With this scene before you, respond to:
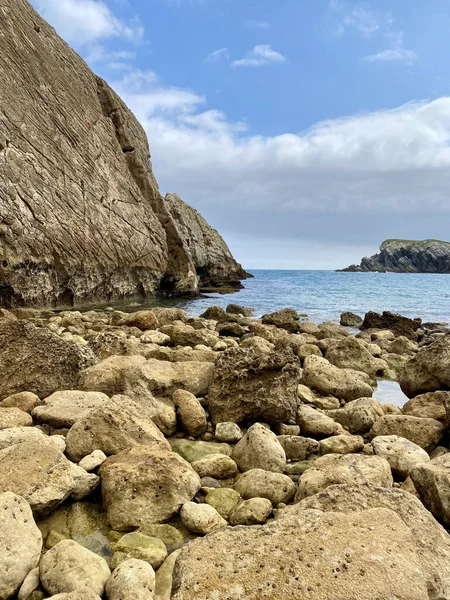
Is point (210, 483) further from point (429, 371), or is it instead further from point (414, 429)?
point (429, 371)

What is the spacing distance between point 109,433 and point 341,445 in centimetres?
257

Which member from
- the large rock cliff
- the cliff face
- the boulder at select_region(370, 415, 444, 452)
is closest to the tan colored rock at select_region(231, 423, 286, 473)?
the boulder at select_region(370, 415, 444, 452)

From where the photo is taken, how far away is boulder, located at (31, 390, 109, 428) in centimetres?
453

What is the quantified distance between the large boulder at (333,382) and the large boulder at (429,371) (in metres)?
0.93

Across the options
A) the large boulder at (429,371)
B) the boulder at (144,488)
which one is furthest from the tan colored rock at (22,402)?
the large boulder at (429,371)

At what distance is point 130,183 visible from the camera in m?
32.1

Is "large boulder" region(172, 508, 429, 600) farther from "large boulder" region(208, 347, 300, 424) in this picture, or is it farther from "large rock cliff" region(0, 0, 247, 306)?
"large rock cliff" region(0, 0, 247, 306)

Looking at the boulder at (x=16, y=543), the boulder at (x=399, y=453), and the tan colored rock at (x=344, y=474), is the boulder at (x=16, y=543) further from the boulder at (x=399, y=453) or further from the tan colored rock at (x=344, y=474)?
the boulder at (x=399, y=453)

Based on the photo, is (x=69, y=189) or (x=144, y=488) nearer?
(x=144, y=488)

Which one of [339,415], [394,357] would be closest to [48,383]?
[339,415]


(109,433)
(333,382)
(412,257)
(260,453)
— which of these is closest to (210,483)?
(260,453)

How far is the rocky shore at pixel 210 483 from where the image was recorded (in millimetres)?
2197

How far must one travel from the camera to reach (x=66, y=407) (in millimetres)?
4688

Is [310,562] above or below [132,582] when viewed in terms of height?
above
